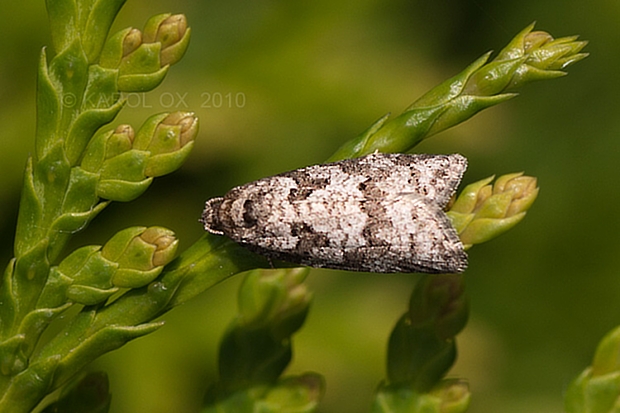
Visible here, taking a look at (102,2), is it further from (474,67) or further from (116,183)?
(474,67)

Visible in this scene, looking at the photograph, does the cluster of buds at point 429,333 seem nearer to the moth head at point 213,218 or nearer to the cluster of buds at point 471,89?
the cluster of buds at point 471,89

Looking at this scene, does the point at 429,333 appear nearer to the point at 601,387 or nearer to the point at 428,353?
the point at 428,353

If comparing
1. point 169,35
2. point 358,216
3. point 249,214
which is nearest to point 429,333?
point 358,216

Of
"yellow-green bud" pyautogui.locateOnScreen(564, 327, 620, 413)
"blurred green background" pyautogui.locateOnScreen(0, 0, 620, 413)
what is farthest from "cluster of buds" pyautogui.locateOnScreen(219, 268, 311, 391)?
"blurred green background" pyautogui.locateOnScreen(0, 0, 620, 413)

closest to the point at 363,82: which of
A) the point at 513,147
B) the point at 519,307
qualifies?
the point at 513,147

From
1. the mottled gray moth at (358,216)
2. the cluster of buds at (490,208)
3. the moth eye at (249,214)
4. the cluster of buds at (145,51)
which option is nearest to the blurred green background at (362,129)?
Result: the moth eye at (249,214)

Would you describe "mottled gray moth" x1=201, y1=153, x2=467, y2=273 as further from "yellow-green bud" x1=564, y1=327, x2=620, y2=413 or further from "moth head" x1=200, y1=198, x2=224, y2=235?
"yellow-green bud" x1=564, y1=327, x2=620, y2=413

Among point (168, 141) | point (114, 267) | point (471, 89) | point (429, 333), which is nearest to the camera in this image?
point (114, 267)

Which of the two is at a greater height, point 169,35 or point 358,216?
point 169,35
